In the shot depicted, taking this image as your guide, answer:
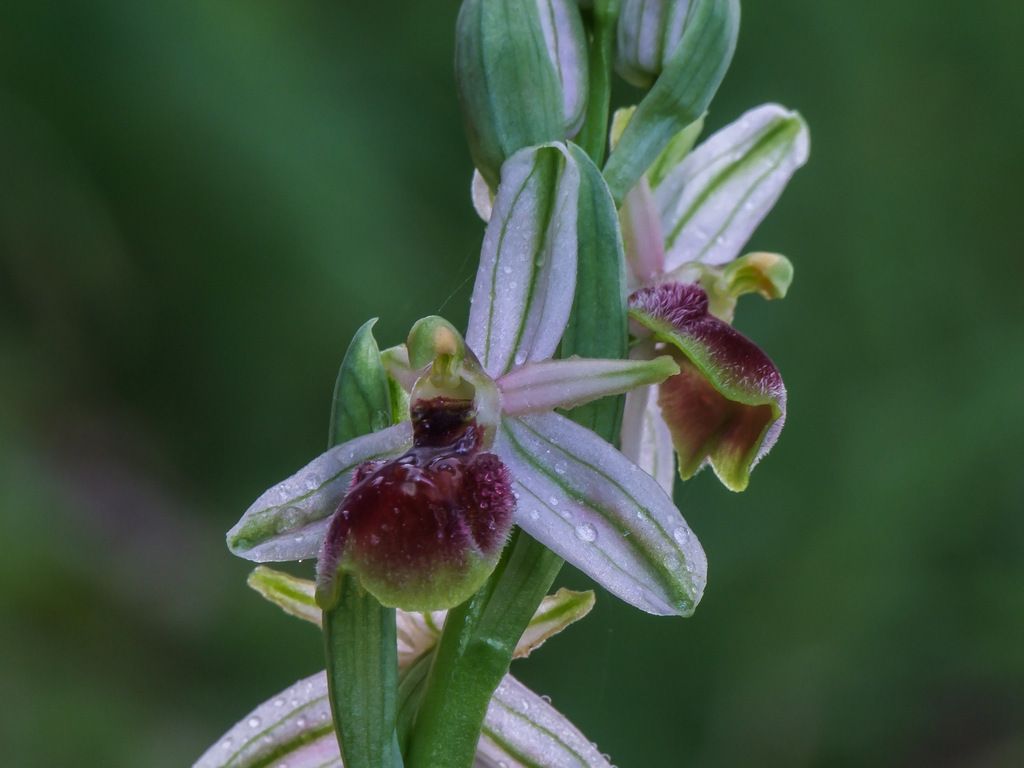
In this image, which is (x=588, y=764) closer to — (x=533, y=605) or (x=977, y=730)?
(x=533, y=605)

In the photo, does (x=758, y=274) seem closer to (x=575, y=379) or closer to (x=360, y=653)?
(x=575, y=379)

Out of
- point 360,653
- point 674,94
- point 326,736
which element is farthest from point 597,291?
point 326,736

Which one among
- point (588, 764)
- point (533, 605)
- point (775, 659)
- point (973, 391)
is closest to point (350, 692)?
point (533, 605)

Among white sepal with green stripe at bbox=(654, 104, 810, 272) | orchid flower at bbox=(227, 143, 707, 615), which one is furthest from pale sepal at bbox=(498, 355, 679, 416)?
white sepal with green stripe at bbox=(654, 104, 810, 272)

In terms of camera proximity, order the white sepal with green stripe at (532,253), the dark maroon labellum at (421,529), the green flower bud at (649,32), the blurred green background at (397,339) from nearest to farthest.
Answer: the dark maroon labellum at (421,529) < the white sepal with green stripe at (532,253) < the green flower bud at (649,32) < the blurred green background at (397,339)

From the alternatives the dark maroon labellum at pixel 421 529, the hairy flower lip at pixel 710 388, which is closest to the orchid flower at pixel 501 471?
the dark maroon labellum at pixel 421 529

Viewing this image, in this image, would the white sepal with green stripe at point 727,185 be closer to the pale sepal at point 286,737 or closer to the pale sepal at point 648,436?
the pale sepal at point 648,436

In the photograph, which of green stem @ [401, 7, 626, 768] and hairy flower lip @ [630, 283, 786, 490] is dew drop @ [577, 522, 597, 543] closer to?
green stem @ [401, 7, 626, 768]
